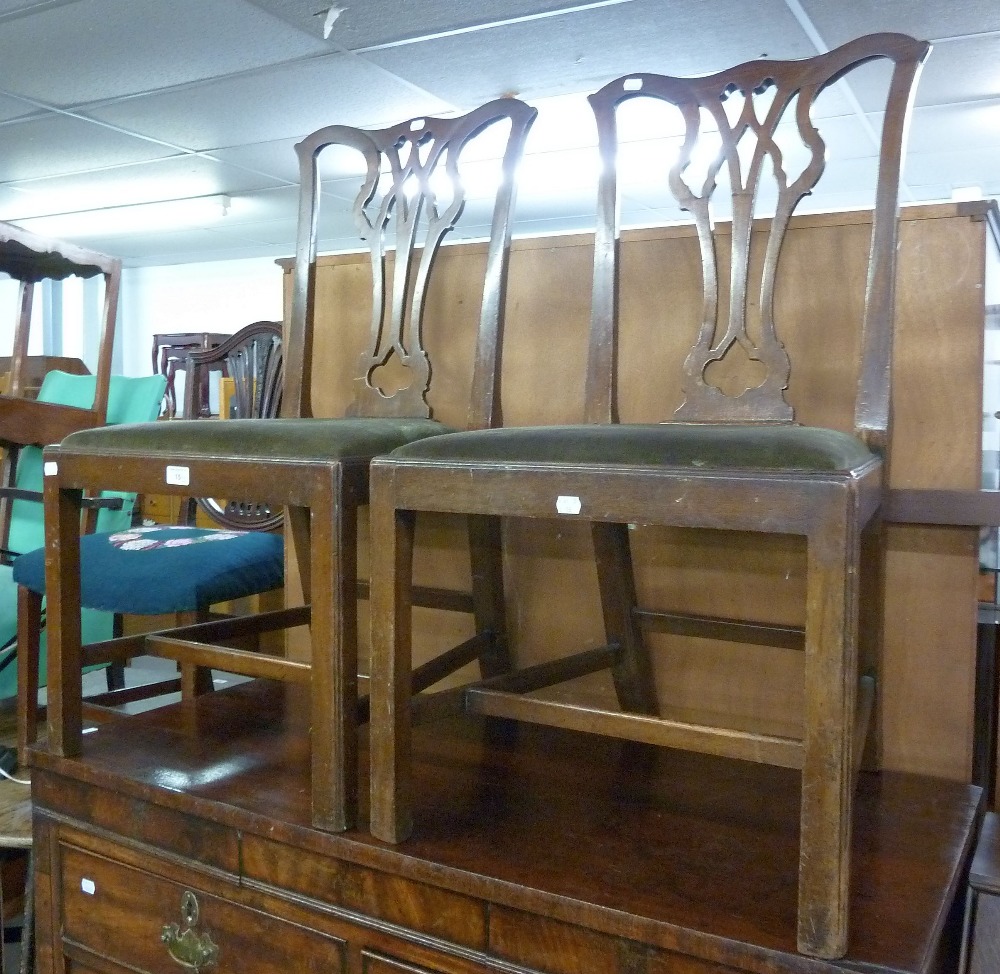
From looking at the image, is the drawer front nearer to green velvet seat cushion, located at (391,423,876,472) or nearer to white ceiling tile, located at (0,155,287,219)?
green velvet seat cushion, located at (391,423,876,472)

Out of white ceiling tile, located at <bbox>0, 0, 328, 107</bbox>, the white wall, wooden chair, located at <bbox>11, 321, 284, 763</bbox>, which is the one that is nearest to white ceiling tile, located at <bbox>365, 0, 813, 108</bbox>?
white ceiling tile, located at <bbox>0, 0, 328, 107</bbox>

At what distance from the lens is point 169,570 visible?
1.49 m

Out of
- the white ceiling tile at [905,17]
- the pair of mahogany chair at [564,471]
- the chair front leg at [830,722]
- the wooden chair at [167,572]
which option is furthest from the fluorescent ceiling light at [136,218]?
the chair front leg at [830,722]

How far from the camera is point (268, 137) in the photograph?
4215 millimetres

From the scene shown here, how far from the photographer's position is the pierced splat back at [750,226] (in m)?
0.99

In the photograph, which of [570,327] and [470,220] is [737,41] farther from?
[470,220]

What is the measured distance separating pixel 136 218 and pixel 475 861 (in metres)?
5.89

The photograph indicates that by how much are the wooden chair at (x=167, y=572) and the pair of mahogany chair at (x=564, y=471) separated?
0.17 m

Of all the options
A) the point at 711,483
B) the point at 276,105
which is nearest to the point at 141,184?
the point at 276,105

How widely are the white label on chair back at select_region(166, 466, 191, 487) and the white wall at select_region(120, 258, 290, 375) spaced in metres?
6.57

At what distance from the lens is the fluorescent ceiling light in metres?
5.59

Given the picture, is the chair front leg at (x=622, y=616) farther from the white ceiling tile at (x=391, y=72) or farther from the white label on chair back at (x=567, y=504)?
the white ceiling tile at (x=391, y=72)

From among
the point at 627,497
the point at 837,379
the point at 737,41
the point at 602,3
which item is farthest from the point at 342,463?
the point at 737,41

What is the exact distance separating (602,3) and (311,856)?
260 cm
